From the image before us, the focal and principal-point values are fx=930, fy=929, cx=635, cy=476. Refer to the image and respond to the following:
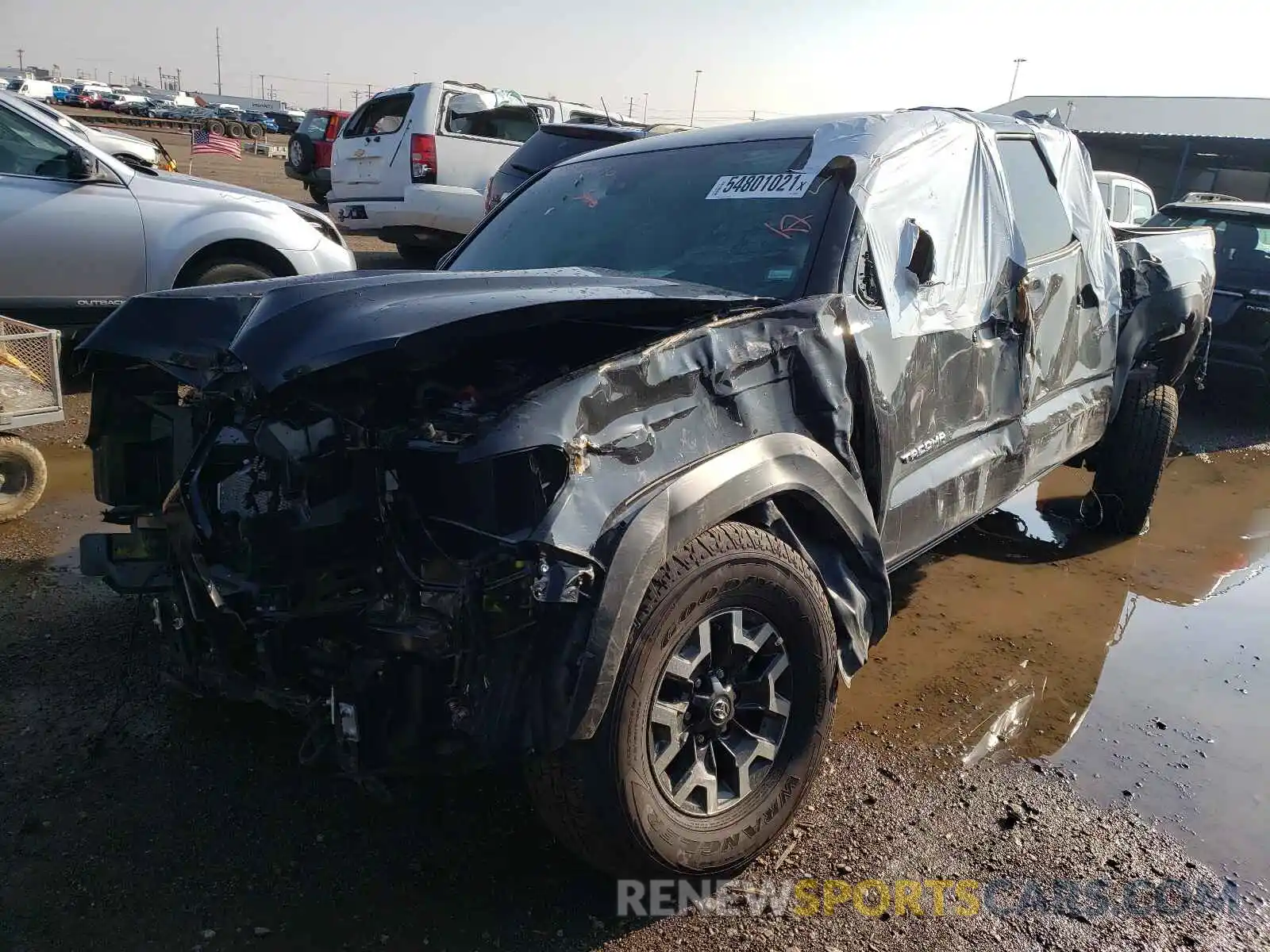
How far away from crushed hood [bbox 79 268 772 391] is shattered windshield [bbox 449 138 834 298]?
10.1 inches

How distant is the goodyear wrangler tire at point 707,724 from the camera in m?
2.07

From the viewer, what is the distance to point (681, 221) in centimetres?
324

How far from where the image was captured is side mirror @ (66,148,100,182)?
5762mm

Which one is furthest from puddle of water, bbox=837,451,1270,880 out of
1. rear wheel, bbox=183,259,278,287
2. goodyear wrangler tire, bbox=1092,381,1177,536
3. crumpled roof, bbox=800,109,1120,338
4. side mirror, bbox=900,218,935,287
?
rear wheel, bbox=183,259,278,287

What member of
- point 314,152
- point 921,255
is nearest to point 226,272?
point 921,255

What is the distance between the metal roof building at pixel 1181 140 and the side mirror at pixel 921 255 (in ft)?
85.0

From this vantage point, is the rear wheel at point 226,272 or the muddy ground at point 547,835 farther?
the rear wheel at point 226,272

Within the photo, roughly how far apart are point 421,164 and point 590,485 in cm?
981

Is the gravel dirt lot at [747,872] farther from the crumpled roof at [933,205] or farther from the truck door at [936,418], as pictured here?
the crumpled roof at [933,205]

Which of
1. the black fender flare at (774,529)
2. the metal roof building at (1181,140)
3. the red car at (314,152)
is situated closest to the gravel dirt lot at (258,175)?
the red car at (314,152)

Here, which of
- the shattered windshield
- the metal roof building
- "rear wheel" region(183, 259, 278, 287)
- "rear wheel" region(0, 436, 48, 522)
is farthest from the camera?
the metal roof building

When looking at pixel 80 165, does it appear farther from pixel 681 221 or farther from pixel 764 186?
pixel 764 186

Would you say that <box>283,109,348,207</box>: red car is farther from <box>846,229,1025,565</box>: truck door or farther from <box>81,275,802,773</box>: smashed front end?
<box>81,275,802,773</box>: smashed front end

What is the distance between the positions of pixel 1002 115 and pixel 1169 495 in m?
3.28
